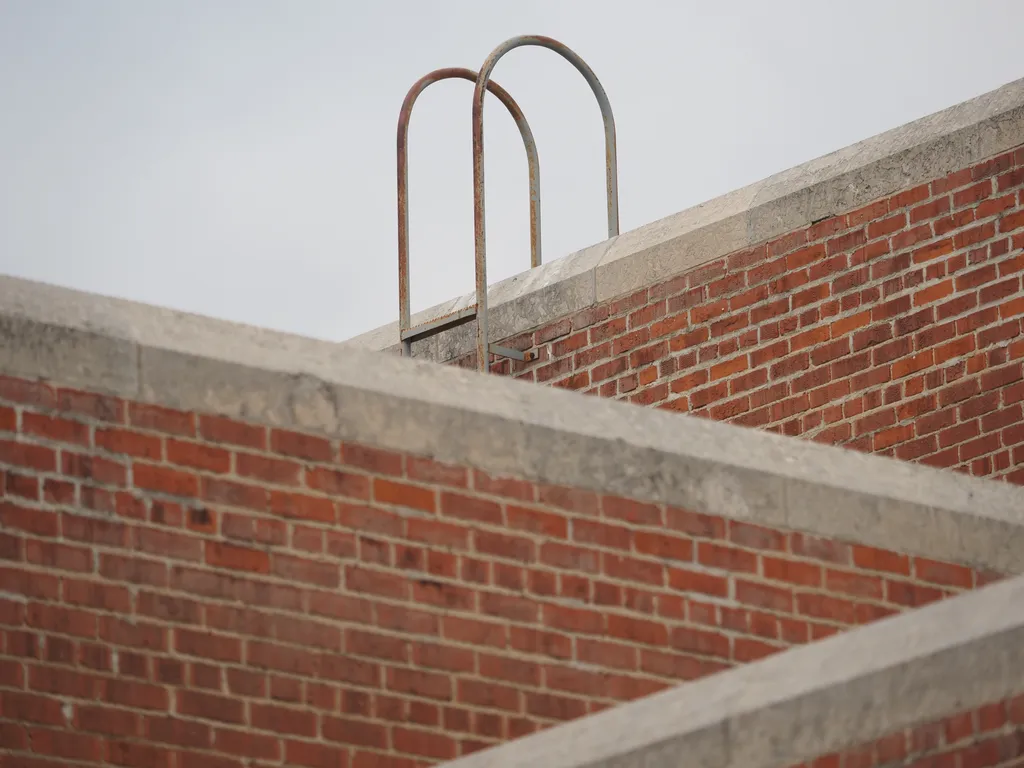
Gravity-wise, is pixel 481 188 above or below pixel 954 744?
above

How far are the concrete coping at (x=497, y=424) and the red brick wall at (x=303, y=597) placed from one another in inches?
2.9

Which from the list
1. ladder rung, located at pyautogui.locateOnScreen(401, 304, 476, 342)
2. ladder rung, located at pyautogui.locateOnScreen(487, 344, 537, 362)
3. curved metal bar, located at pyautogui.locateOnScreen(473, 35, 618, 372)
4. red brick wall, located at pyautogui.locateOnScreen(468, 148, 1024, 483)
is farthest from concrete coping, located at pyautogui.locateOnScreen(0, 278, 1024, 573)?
ladder rung, located at pyautogui.locateOnScreen(401, 304, 476, 342)

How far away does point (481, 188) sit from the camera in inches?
407

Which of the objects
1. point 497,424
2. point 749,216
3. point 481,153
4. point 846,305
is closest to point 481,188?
point 481,153

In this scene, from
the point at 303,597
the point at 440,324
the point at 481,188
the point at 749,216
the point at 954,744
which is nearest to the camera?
the point at 954,744

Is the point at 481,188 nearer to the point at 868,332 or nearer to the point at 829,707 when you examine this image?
the point at 868,332

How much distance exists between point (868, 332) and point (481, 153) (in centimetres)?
223

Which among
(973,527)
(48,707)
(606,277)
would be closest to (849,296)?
(606,277)

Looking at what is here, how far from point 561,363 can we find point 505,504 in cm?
412

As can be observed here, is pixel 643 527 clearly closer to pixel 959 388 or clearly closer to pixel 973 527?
pixel 973 527

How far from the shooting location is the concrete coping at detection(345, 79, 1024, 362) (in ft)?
30.6

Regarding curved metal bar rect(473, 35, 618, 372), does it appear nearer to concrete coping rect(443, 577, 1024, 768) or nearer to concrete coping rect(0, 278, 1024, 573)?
concrete coping rect(0, 278, 1024, 573)

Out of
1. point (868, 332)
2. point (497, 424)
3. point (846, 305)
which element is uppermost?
point (846, 305)

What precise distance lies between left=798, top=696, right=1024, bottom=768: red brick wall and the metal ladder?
16.2 feet
